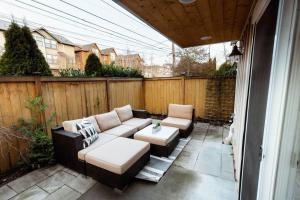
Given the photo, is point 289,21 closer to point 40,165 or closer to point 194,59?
point 40,165

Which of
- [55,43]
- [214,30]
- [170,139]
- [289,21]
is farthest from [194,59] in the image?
[55,43]

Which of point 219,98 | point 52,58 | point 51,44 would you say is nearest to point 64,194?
point 219,98

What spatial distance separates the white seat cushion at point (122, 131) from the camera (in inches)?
125

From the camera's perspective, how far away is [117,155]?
2.23 metres

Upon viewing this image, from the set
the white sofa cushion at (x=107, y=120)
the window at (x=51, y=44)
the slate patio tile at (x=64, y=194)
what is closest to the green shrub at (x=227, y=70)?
the white sofa cushion at (x=107, y=120)

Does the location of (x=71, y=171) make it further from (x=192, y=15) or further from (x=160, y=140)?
(x=192, y=15)

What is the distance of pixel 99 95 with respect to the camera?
171 inches

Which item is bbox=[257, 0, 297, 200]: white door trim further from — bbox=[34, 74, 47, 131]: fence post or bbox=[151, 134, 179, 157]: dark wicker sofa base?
bbox=[34, 74, 47, 131]: fence post

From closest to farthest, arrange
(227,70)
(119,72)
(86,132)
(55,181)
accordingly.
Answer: (55,181) → (86,132) → (227,70) → (119,72)

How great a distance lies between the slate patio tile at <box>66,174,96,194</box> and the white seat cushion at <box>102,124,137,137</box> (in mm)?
982

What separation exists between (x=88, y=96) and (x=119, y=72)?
1.72 meters

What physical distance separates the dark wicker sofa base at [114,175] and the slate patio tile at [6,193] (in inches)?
40.0

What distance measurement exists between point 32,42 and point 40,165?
237cm

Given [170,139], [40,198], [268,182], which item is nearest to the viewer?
[268,182]
